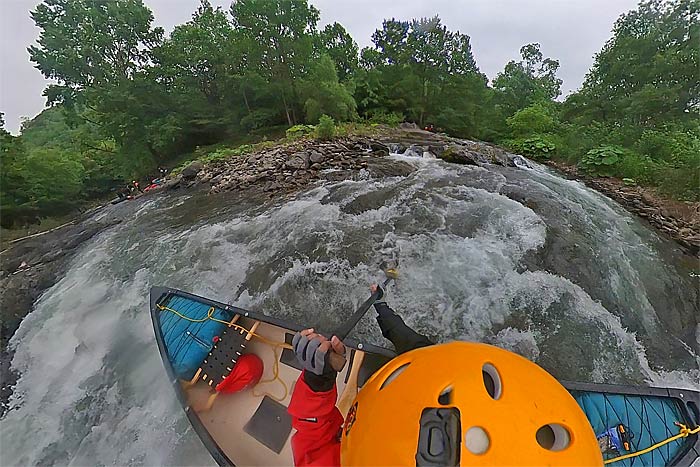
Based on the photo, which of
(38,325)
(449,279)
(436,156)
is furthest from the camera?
(436,156)

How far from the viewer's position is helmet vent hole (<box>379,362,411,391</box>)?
1.11 metres

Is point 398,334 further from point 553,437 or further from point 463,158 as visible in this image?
point 463,158

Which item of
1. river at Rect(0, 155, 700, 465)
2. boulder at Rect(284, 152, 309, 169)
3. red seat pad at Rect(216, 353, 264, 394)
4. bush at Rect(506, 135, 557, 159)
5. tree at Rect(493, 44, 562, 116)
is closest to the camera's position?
red seat pad at Rect(216, 353, 264, 394)

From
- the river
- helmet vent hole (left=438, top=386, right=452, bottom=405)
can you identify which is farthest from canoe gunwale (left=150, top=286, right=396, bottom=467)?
helmet vent hole (left=438, top=386, right=452, bottom=405)

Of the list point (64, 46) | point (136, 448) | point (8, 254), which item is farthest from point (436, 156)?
point (64, 46)

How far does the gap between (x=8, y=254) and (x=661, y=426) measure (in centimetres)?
970

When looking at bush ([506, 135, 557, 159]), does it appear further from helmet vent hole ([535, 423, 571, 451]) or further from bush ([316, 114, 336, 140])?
helmet vent hole ([535, 423, 571, 451])

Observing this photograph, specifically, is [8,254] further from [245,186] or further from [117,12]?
[117,12]

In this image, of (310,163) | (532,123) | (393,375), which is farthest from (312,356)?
(532,123)

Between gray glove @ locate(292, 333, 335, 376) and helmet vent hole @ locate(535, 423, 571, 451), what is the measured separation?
2.13 feet

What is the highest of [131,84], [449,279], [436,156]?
[131,84]

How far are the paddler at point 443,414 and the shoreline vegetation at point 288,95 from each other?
24.7 ft

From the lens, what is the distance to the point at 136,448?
2.33m

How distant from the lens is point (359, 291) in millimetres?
3441
